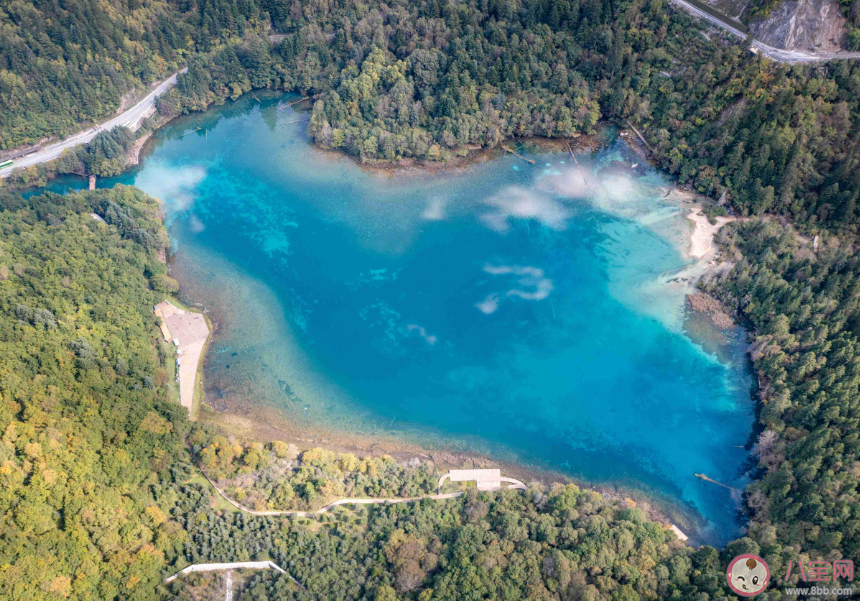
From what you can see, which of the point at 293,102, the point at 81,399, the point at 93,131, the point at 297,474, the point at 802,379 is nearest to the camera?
the point at 81,399

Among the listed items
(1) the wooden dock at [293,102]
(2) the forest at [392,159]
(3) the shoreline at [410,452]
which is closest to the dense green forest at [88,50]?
(2) the forest at [392,159]

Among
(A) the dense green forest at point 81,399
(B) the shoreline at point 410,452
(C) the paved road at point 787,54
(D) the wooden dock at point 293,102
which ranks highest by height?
(C) the paved road at point 787,54

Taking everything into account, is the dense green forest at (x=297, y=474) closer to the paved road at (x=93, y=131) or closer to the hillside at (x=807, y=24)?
the paved road at (x=93, y=131)

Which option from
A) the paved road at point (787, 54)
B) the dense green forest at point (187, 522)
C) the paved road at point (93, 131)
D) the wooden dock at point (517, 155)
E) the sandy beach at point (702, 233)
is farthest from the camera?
the wooden dock at point (517, 155)

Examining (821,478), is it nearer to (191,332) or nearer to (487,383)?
(487,383)

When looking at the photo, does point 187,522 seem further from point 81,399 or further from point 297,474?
point 81,399

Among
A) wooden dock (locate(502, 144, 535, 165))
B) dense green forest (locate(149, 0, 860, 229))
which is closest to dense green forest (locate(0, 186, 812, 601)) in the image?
dense green forest (locate(149, 0, 860, 229))

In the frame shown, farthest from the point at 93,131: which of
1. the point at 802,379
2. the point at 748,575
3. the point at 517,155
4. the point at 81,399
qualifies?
the point at 802,379

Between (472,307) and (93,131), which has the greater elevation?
(93,131)
